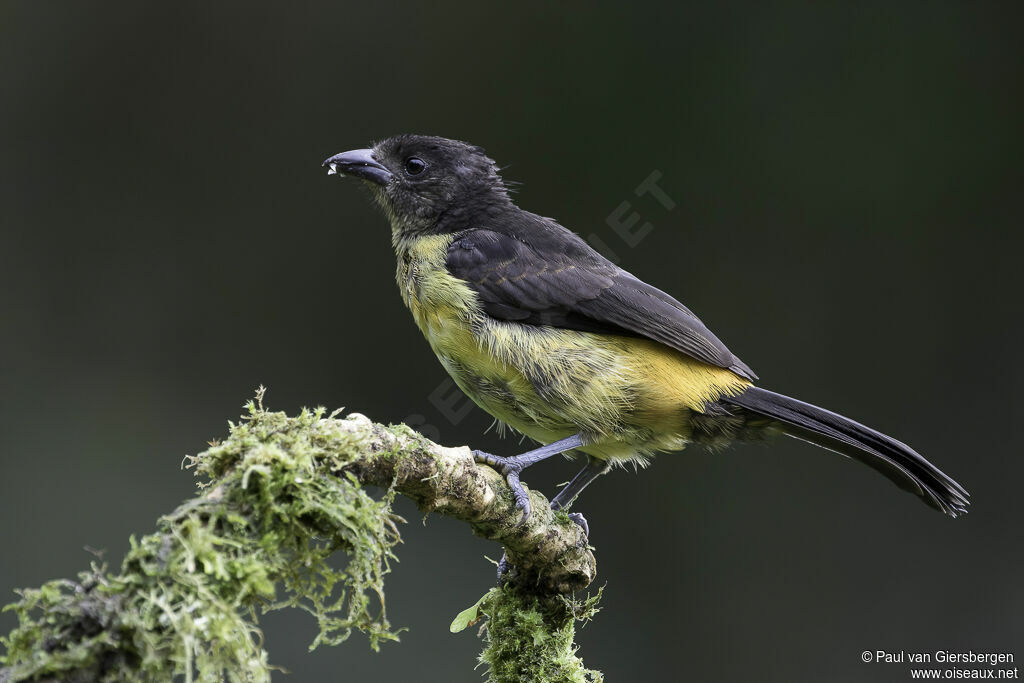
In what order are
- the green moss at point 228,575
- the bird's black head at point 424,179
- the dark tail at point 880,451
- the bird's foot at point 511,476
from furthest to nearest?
the bird's black head at point 424,179 → the dark tail at point 880,451 → the bird's foot at point 511,476 → the green moss at point 228,575

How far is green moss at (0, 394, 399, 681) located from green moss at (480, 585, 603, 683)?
0.74 meters

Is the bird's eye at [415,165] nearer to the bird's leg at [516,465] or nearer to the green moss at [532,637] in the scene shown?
the bird's leg at [516,465]

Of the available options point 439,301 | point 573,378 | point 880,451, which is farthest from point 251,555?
point 880,451

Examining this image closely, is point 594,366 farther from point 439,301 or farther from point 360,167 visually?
point 360,167

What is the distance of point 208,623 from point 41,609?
21 centimetres

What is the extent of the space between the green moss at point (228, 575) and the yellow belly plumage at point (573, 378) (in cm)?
105

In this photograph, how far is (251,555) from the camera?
1.29 m

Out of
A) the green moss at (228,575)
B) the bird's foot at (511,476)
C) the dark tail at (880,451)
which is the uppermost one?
the dark tail at (880,451)

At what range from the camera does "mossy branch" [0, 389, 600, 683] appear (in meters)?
1.11

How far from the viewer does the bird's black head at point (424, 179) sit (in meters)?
3.14

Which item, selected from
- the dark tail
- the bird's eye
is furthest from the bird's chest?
the dark tail

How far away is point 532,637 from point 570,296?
3.33 ft

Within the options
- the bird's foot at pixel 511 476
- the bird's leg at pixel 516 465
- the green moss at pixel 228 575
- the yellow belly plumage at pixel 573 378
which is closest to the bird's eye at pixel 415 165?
the yellow belly plumage at pixel 573 378

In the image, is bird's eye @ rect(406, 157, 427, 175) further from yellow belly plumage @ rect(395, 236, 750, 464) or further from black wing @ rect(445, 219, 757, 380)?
yellow belly plumage @ rect(395, 236, 750, 464)
